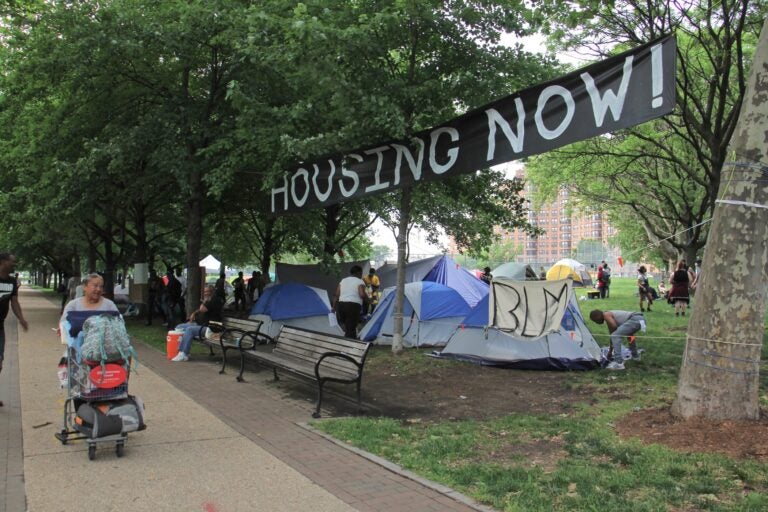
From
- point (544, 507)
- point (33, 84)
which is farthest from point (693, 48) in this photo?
point (33, 84)

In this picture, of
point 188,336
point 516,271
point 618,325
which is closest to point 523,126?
point 618,325

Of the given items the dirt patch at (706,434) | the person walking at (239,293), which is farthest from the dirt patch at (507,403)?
the person walking at (239,293)

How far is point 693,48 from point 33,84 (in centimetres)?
1601

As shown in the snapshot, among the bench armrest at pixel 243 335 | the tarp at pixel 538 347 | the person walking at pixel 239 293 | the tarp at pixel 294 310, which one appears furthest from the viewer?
the person walking at pixel 239 293

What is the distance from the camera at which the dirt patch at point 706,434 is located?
4820mm

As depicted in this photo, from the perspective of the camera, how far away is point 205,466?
4801 mm

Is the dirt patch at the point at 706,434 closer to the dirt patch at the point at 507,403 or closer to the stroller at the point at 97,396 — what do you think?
the dirt patch at the point at 507,403

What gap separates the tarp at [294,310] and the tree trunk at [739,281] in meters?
9.02

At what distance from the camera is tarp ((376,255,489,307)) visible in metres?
13.9

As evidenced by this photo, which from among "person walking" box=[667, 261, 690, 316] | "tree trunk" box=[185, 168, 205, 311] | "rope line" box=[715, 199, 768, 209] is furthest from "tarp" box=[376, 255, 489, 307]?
"rope line" box=[715, 199, 768, 209]

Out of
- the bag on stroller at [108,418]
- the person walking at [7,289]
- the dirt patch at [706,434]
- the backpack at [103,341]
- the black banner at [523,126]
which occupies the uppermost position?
the black banner at [523,126]

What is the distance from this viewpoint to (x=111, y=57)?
12773 millimetres

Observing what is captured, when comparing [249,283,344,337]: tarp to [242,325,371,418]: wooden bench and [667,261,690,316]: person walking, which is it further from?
[667,261,690,316]: person walking

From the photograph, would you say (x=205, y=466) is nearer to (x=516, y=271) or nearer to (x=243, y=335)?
(x=243, y=335)
